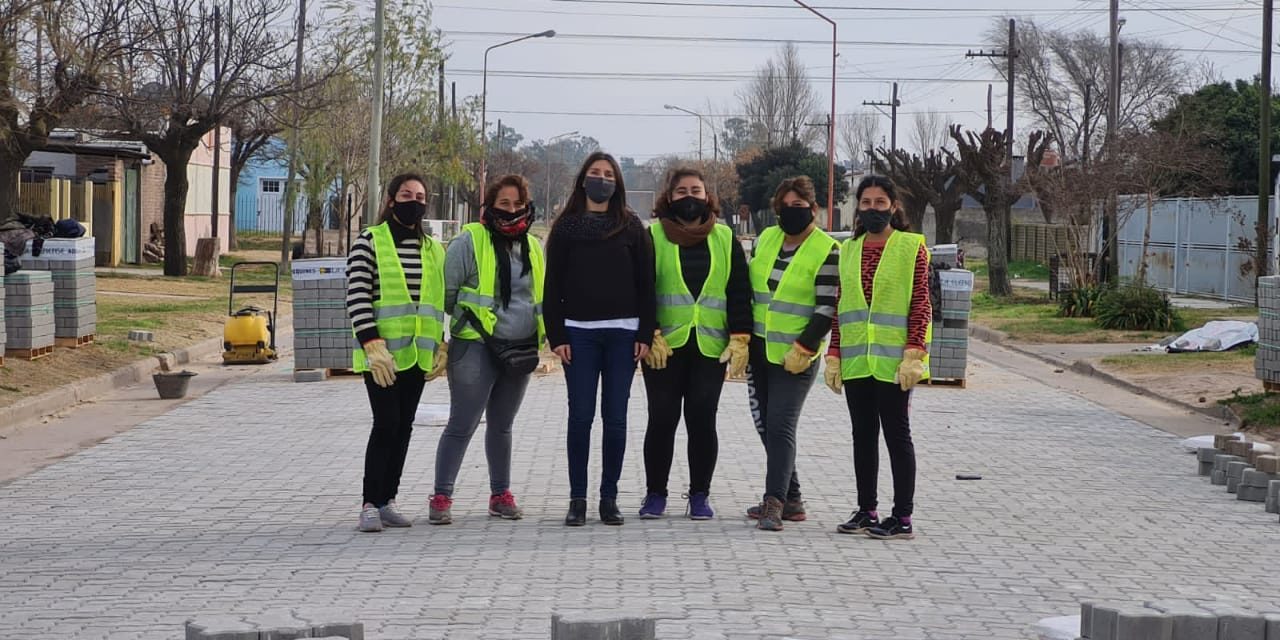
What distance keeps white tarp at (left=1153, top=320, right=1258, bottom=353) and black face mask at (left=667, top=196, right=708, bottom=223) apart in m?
15.4

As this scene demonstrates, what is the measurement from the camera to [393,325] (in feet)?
27.2

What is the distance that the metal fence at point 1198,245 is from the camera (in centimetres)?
3359

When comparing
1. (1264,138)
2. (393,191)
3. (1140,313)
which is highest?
(1264,138)

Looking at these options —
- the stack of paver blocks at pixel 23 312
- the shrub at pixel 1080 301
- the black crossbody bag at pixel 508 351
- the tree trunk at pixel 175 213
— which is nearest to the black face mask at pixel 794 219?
the black crossbody bag at pixel 508 351

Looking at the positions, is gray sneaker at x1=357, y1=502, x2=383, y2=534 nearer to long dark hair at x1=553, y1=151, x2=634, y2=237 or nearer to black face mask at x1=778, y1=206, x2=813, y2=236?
long dark hair at x1=553, y1=151, x2=634, y2=237

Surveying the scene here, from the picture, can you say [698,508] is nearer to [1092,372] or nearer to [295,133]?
[1092,372]

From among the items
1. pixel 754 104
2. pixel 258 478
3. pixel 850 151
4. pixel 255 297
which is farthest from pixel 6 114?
pixel 850 151

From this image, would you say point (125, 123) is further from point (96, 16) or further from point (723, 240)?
point (723, 240)

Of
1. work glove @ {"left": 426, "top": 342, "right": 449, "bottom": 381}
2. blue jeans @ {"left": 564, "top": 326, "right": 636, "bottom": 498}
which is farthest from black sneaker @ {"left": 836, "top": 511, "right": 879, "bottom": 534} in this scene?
work glove @ {"left": 426, "top": 342, "right": 449, "bottom": 381}

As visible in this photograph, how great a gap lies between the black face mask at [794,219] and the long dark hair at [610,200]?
0.78 metres

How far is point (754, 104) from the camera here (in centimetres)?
9838

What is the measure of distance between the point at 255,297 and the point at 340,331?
44.3 feet

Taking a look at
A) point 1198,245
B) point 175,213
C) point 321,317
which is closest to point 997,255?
point 1198,245

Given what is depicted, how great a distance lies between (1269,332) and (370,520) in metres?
9.99
